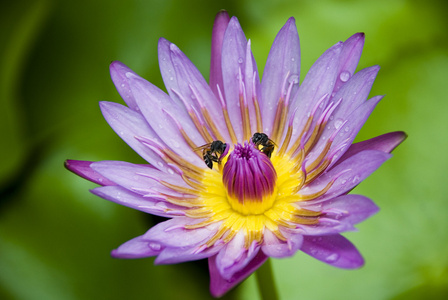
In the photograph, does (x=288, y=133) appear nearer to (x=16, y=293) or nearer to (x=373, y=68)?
(x=373, y=68)

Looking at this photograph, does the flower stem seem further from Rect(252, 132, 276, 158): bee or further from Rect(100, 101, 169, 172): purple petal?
Rect(100, 101, 169, 172): purple petal

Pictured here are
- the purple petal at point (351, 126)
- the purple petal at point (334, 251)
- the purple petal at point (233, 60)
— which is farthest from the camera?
the purple petal at point (233, 60)

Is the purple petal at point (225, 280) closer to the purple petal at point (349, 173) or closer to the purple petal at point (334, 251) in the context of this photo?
the purple petal at point (334, 251)

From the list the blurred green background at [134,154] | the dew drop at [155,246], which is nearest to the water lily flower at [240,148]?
the dew drop at [155,246]

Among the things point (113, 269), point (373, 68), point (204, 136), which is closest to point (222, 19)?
point (204, 136)

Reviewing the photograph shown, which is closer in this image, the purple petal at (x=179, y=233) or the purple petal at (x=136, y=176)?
the purple petal at (x=179, y=233)
